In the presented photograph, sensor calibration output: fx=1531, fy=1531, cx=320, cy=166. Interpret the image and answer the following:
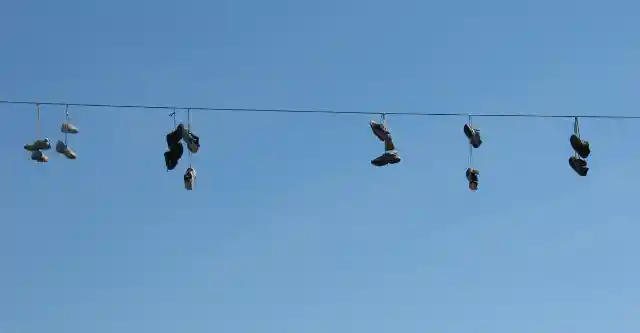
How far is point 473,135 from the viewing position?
926 inches

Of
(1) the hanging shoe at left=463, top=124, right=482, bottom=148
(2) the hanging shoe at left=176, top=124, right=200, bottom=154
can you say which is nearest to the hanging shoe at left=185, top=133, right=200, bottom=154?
(2) the hanging shoe at left=176, top=124, right=200, bottom=154

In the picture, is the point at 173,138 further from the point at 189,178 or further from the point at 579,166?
the point at 579,166

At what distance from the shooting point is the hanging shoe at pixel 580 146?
76.4ft

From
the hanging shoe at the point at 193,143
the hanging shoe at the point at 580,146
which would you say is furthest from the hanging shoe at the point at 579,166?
the hanging shoe at the point at 193,143

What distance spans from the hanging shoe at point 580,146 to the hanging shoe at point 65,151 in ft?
24.8

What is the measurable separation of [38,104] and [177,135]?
2.47 m

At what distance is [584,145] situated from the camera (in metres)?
23.4

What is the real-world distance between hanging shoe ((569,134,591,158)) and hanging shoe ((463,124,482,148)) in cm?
140

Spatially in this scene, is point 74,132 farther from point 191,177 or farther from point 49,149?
point 191,177

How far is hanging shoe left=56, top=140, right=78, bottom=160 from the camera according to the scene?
75.7 ft

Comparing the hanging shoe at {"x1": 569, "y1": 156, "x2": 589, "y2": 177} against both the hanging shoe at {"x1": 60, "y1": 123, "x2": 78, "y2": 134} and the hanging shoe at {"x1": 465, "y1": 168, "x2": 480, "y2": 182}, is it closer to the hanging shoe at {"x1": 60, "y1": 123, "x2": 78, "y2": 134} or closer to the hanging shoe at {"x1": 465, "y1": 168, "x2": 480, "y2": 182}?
the hanging shoe at {"x1": 465, "y1": 168, "x2": 480, "y2": 182}

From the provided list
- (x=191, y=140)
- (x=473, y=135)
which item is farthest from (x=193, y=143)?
(x=473, y=135)

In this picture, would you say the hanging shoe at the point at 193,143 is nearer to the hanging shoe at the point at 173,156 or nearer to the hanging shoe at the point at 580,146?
the hanging shoe at the point at 173,156

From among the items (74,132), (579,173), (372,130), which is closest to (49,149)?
(74,132)
